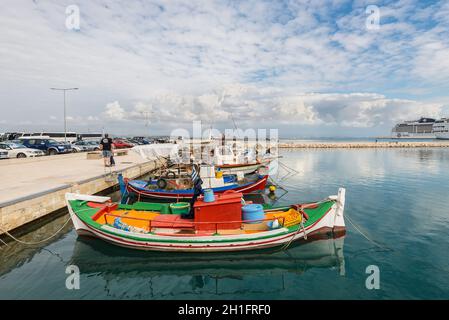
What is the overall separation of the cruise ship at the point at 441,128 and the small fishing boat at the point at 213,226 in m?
176

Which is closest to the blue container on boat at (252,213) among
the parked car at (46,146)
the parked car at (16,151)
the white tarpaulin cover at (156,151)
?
the white tarpaulin cover at (156,151)

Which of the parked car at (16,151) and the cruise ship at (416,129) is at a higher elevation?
the cruise ship at (416,129)

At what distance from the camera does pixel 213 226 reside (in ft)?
33.4

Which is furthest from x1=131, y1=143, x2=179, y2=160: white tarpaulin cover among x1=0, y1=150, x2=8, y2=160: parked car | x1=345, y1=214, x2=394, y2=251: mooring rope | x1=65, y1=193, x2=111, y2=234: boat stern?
x1=345, y1=214, x2=394, y2=251: mooring rope

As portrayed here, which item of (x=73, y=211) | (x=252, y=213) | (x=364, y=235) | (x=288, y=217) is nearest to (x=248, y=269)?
(x=252, y=213)

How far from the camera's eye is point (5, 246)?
34.1ft

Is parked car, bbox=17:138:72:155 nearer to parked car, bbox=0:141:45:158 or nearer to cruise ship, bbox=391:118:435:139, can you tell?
parked car, bbox=0:141:45:158

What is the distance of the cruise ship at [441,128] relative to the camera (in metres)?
140

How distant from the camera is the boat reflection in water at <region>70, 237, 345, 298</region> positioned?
8.13 metres

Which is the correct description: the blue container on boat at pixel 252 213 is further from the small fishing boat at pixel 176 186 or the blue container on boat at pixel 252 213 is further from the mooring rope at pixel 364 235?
the small fishing boat at pixel 176 186

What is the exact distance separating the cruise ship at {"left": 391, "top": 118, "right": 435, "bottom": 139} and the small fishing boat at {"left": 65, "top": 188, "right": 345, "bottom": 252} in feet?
622

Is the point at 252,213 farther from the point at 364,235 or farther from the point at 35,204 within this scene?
the point at 35,204
